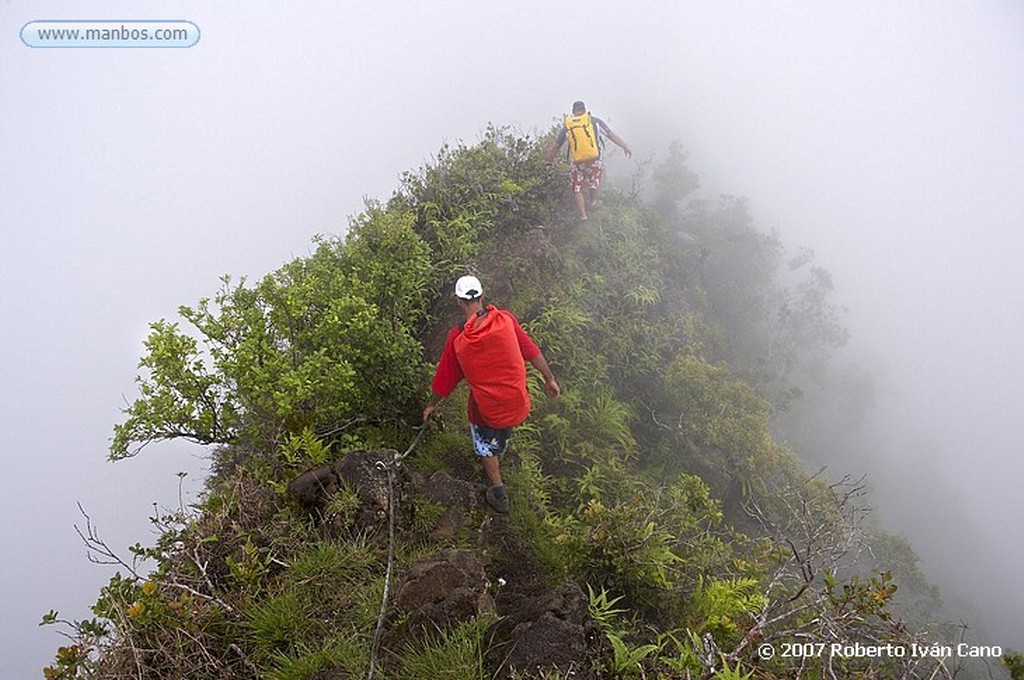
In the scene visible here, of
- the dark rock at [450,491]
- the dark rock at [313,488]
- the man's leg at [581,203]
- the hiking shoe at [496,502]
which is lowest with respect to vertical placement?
the hiking shoe at [496,502]

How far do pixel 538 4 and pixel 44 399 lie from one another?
169671mm

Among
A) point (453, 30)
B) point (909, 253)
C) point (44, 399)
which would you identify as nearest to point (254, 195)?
point (44, 399)

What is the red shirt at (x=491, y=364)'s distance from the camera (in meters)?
4.50

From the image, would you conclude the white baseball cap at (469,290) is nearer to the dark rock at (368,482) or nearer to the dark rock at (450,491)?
the dark rock at (368,482)

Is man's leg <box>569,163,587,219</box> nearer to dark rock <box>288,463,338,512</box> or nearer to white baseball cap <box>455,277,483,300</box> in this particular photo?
white baseball cap <box>455,277,483,300</box>

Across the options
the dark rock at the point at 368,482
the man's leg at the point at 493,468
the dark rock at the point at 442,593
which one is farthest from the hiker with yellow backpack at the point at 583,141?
the dark rock at the point at 442,593

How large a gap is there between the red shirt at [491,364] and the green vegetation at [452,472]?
1115 millimetres

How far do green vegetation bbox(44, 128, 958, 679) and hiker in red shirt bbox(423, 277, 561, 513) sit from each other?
1.05 metres

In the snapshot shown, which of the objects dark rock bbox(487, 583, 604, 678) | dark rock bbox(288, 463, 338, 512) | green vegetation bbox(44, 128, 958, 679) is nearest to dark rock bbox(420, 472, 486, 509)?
green vegetation bbox(44, 128, 958, 679)

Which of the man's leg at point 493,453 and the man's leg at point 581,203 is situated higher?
the man's leg at point 581,203

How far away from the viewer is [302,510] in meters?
4.69

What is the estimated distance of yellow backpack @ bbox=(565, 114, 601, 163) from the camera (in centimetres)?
1074

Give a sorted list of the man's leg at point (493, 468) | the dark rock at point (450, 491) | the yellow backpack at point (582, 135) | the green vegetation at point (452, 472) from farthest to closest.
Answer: the yellow backpack at point (582, 135), the man's leg at point (493, 468), the dark rock at point (450, 491), the green vegetation at point (452, 472)

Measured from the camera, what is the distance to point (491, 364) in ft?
15.1
